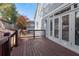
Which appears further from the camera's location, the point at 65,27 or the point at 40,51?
the point at 65,27

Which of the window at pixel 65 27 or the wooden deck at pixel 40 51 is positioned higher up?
the window at pixel 65 27

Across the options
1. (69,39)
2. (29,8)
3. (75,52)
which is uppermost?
(29,8)

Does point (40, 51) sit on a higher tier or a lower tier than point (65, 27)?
lower

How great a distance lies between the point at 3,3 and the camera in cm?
401

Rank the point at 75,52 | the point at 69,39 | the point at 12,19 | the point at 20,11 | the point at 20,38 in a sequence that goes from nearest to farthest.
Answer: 1. the point at 75,52
2. the point at 69,39
3. the point at 12,19
4. the point at 20,11
5. the point at 20,38

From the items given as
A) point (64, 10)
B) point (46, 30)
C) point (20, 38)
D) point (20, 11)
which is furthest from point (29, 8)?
point (46, 30)

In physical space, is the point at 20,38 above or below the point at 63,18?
below

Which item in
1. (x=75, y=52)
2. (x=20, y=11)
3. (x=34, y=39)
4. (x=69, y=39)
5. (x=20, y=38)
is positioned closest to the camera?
(x=75, y=52)

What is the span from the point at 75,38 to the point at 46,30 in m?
5.06

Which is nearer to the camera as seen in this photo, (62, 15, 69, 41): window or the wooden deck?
the wooden deck

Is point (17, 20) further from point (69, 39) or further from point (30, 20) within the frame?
point (69, 39)

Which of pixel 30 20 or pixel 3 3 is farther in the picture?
pixel 30 20

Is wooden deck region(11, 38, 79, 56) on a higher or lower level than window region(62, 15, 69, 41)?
lower

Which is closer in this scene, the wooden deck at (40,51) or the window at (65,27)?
the wooden deck at (40,51)
